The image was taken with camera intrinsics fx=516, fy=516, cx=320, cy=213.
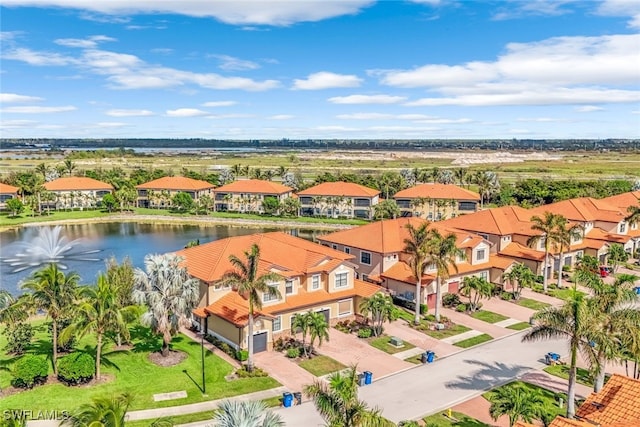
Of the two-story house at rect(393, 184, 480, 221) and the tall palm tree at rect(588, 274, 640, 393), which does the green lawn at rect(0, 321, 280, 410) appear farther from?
the two-story house at rect(393, 184, 480, 221)

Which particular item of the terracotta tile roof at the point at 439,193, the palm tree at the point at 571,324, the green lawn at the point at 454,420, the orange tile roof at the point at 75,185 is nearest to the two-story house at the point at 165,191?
the orange tile roof at the point at 75,185

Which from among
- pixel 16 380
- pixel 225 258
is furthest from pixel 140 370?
pixel 225 258

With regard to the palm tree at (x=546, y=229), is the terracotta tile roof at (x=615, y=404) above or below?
below

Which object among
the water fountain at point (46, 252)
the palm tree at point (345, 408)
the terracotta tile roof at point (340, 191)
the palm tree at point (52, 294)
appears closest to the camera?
the palm tree at point (345, 408)

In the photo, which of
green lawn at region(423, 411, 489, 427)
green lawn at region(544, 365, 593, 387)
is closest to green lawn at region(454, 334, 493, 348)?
green lawn at region(544, 365, 593, 387)

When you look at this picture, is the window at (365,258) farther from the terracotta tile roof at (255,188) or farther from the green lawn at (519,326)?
the terracotta tile roof at (255,188)

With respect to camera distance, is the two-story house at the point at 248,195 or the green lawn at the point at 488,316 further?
the two-story house at the point at 248,195

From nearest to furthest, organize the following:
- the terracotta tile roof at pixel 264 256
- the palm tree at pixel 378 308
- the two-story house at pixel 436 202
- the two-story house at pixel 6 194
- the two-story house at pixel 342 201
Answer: the palm tree at pixel 378 308, the terracotta tile roof at pixel 264 256, the two-story house at pixel 436 202, the two-story house at pixel 342 201, the two-story house at pixel 6 194

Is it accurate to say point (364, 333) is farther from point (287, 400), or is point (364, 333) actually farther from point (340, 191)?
point (340, 191)
